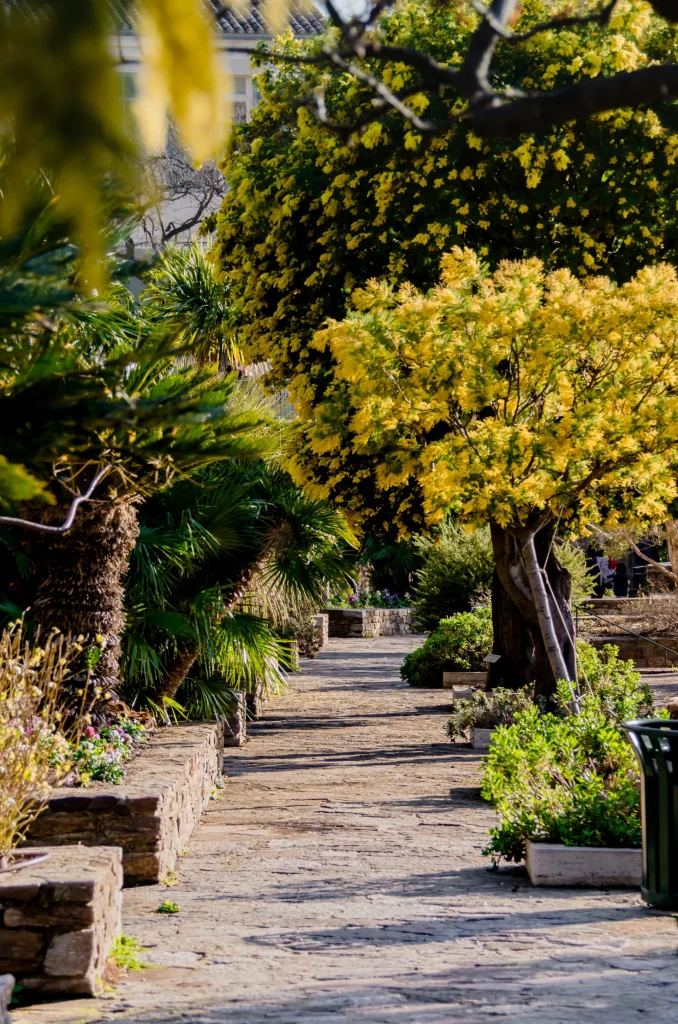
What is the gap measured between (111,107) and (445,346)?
9256 mm

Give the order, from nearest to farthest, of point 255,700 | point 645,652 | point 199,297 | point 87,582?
point 87,582 < point 199,297 < point 255,700 < point 645,652

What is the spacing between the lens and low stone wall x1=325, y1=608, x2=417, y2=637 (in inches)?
1319

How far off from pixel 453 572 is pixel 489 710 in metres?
10.6

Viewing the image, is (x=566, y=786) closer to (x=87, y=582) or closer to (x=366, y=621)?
(x=87, y=582)

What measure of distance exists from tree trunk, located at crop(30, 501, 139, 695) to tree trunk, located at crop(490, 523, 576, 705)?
161 inches

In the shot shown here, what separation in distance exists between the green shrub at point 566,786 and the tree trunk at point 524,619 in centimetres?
267

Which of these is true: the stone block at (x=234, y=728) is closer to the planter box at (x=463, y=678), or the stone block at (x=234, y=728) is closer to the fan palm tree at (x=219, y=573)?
the fan palm tree at (x=219, y=573)

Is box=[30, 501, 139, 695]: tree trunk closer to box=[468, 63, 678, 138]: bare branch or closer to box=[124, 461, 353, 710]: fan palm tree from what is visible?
box=[124, 461, 353, 710]: fan palm tree

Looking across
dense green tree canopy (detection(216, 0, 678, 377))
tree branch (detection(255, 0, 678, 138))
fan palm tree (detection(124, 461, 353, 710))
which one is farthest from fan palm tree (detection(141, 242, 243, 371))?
tree branch (detection(255, 0, 678, 138))

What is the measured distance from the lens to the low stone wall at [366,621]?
3350 centimetres

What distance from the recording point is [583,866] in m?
7.18

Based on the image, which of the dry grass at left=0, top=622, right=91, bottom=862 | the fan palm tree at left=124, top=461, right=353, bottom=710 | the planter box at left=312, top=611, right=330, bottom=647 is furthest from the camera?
the planter box at left=312, top=611, right=330, bottom=647

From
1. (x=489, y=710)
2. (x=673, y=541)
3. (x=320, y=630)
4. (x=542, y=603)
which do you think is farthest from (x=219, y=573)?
(x=320, y=630)

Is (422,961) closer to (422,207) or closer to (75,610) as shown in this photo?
(75,610)
